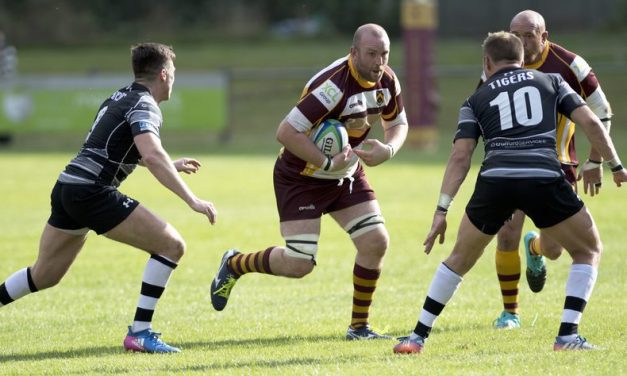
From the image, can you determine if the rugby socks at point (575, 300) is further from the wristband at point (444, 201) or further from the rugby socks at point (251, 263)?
the rugby socks at point (251, 263)

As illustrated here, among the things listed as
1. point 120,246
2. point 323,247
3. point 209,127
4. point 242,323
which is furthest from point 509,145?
point 209,127

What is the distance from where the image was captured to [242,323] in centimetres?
856

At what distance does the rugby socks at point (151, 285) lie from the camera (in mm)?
7328

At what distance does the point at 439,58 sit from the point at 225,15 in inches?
609

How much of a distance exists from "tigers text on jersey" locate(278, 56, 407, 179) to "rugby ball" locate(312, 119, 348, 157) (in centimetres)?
7

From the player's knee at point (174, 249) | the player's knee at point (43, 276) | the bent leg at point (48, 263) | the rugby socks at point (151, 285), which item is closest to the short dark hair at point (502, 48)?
the player's knee at point (174, 249)

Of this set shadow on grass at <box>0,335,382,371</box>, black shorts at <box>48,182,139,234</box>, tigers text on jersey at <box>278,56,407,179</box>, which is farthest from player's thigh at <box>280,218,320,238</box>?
black shorts at <box>48,182,139,234</box>

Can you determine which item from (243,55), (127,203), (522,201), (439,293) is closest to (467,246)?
(439,293)

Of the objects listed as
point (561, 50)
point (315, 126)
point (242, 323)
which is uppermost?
point (561, 50)

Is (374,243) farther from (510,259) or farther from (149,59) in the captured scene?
(149,59)

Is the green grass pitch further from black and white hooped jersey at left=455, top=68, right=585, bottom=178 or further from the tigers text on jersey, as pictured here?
the tigers text on jersey

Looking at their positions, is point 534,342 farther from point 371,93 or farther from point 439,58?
point 439,58

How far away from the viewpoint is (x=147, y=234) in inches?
285

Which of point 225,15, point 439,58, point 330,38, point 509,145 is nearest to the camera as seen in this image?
point 509,145
